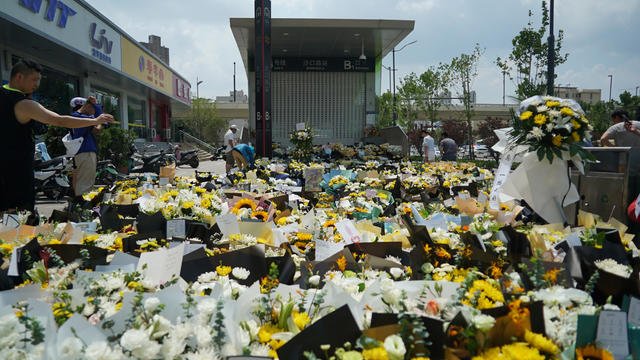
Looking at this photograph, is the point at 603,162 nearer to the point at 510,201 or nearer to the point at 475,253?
the point at 510,201

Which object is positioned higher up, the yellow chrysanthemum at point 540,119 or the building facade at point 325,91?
the building facade at point 325,91

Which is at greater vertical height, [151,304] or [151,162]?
[151,162]

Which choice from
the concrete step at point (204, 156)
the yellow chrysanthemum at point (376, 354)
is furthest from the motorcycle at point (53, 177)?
the concrete step at point (204, 156)

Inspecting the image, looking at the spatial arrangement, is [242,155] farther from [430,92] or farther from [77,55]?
[430,92]

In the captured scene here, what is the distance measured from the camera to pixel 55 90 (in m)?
13.8

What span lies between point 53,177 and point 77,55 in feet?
19.2

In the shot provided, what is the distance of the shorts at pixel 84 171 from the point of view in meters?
5.52

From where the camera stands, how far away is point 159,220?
262 centimetres

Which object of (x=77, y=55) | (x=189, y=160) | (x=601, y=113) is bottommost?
(x=189, y=160)

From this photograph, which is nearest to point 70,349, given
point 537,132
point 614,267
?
→ point 614,267

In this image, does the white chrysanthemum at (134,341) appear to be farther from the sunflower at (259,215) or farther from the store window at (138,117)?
the store window at (138,117)

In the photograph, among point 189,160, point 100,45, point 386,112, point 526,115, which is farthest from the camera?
point 386,112

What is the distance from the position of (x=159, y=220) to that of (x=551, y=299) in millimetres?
2148

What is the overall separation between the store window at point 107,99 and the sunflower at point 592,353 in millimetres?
19314
